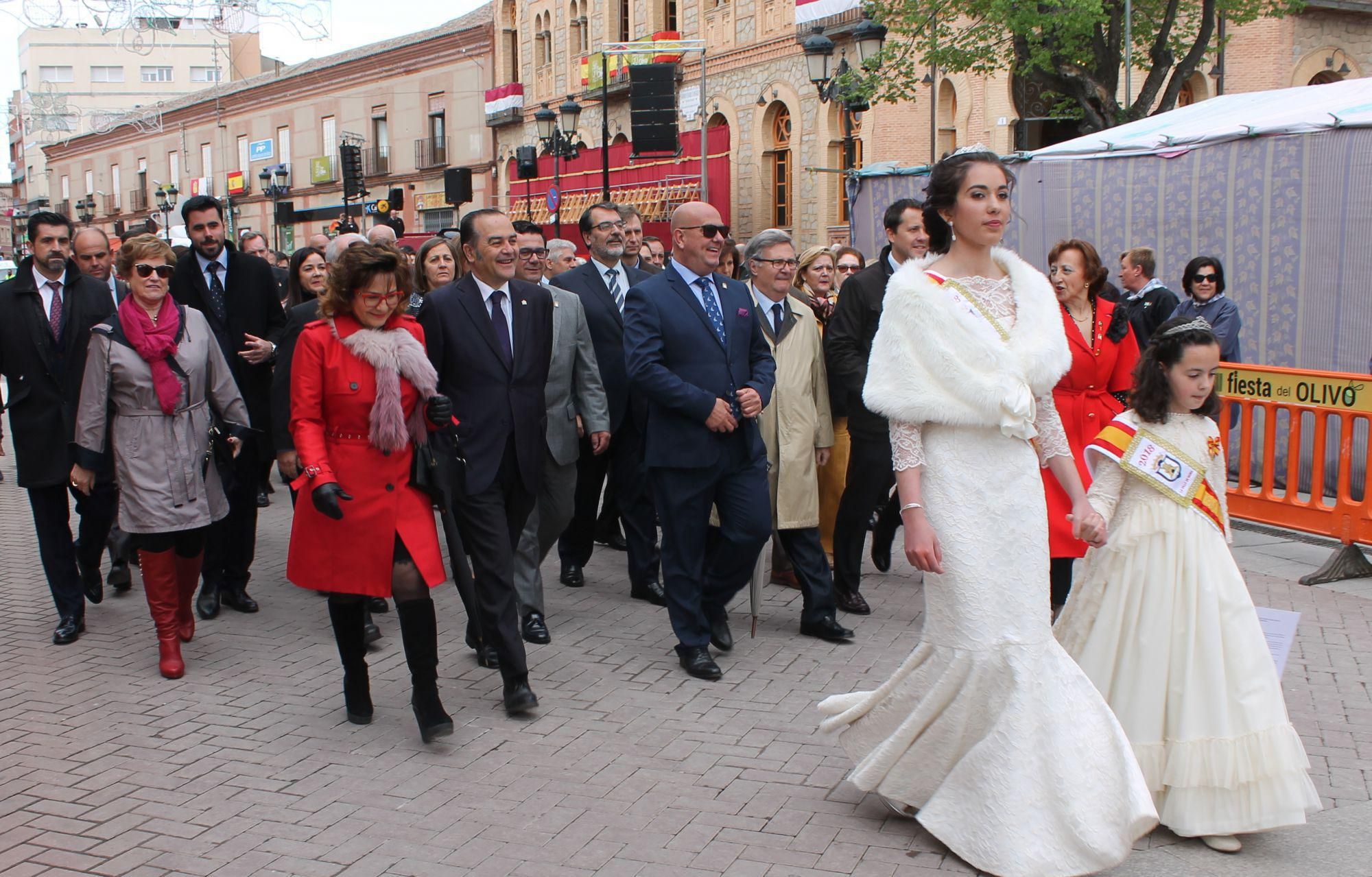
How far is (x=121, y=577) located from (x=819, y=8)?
2336cm

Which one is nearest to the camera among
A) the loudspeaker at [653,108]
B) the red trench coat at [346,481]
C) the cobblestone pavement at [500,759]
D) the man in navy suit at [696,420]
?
the cobblestone pavement at [500,759]

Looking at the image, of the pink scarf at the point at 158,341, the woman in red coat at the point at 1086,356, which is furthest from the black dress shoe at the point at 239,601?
the woman in red coat at the point at 1086,356

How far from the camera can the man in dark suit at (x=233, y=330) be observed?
708 centimetres

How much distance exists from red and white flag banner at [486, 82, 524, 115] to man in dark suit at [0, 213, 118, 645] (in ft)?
116

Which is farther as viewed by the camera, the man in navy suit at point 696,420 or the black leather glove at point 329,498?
the man in navy suit at point 696,420

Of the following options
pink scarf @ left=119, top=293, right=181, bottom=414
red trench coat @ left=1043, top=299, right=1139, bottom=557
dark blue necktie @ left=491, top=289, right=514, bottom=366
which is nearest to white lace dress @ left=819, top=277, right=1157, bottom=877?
dark blue necktie @ left=491, top=289, right=514, bottom=366

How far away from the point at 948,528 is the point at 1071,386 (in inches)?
104

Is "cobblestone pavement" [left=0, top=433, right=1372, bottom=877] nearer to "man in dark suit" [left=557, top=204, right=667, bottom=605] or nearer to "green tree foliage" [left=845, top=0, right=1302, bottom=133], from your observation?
"man in dark suit" [left=557, top=204, right=667, bottom=605]

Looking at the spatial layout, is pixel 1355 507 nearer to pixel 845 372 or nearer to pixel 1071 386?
pixel 1071 386

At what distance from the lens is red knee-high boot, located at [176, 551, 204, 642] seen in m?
6.25

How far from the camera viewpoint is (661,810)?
168 inches

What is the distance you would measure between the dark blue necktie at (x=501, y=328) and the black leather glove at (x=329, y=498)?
3.40ft

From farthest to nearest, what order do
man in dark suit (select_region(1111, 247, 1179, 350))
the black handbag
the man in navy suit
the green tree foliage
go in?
the green tree foliage < man in dark suit (select_region(1111, 247, 1179, 350)) < the man in navy suit < the black handbag

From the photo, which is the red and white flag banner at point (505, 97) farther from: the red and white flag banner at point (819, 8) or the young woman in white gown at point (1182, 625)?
the young woman in white gown at point (1182, 625)
